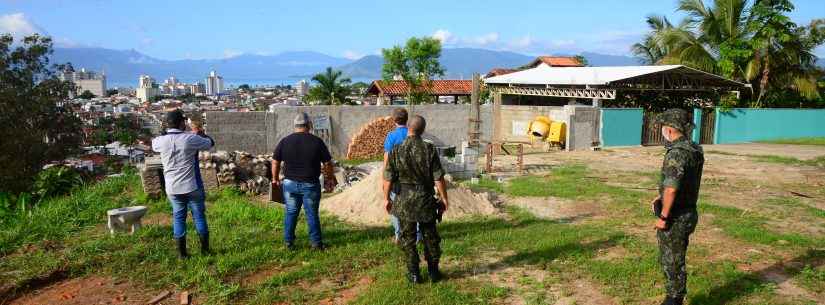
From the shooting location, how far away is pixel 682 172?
3.92 meters

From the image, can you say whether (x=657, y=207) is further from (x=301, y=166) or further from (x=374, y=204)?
(x=374, y=204)

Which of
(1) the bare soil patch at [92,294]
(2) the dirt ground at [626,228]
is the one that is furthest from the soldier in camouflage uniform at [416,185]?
(1) the bare soil patch at [92,294]

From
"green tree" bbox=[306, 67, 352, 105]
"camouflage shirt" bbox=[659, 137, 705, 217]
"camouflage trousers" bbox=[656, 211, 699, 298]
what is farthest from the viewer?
"green tree" bbox=[306, 67, 352, 105]

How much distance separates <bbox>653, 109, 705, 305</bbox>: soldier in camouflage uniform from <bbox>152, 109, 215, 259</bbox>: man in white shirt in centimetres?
423

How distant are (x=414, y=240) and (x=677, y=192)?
2.07 meters

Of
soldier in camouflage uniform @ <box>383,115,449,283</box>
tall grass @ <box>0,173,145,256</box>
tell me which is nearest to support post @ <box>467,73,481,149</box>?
tall grass @ <box>0,173,145,256</box>

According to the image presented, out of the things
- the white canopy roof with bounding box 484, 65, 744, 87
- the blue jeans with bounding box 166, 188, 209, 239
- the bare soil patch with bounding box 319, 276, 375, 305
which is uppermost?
the white canopy roof with bounding box 484, 65, 744, 87

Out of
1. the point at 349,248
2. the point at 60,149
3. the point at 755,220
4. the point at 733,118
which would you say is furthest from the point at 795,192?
the point at 60,149

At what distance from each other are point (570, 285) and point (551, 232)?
1824mm

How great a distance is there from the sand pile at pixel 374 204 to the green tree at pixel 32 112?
13661 mm

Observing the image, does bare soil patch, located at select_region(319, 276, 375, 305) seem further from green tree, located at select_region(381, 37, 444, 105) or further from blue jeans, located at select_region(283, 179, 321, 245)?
green tree, located at select_region(381, 37, 444, 105)

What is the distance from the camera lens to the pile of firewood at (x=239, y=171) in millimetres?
9837

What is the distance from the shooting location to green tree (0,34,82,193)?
709 inches

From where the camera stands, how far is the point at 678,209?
13.3 feet
